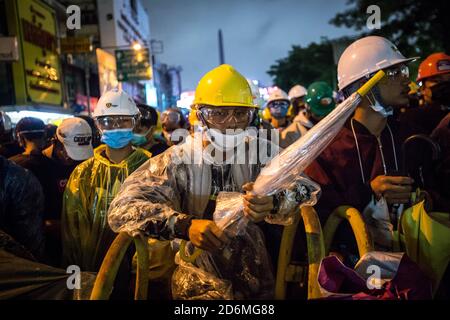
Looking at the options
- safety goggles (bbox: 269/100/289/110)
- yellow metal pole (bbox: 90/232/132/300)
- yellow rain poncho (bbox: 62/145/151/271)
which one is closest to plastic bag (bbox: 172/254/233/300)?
yellow metal pole (bbox: 90/232/132/300)

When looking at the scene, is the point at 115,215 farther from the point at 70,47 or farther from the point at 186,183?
the point at 70,47

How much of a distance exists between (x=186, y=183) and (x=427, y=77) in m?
3.64

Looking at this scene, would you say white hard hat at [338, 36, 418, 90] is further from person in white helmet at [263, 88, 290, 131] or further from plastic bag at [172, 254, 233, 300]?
person in white helmet at [263, 88, 290, 131]

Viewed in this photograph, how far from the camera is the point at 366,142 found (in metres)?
2.53

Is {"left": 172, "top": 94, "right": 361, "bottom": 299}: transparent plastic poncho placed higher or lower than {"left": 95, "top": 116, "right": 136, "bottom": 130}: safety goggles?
lower

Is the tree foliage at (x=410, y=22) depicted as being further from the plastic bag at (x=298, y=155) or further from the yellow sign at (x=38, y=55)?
the plastic bag at (x=298, y=155)

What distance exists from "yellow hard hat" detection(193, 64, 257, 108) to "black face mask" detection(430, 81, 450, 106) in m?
3.09

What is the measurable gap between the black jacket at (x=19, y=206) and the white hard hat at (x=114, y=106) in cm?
94

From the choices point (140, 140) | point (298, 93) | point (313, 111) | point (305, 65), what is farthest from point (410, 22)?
point (305, 65)

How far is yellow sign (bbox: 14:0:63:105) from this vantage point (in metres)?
13.6

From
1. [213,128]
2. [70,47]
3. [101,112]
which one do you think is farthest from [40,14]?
[213,128]

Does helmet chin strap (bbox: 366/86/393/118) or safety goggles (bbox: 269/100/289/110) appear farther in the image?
safety goggles (bbox: 269/100/289/110)

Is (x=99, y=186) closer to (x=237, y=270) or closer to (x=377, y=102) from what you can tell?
(x=237, y=270)

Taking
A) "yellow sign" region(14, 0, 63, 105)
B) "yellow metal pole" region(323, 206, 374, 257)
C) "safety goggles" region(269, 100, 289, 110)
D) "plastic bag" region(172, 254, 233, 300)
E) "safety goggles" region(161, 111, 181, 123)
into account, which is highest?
"yellow sign" region(14, 0, 63, 105)
